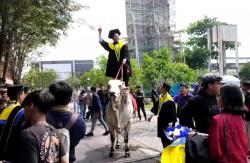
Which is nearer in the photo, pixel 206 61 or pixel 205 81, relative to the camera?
pixel 205 81

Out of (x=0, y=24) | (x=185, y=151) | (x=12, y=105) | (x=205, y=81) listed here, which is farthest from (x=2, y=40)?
(x=185, y=151)

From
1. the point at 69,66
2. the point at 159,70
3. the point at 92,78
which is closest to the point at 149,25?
the point at 92,78

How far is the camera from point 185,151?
3596 mm

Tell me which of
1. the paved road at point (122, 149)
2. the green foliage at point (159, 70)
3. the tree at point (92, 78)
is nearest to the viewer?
the paved road at point (122, 149)

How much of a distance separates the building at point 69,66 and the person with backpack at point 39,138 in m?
112

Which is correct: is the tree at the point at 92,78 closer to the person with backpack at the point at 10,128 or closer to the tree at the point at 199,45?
the tree at the point at 199,45

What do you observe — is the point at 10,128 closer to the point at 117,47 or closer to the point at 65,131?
the point at 65,131

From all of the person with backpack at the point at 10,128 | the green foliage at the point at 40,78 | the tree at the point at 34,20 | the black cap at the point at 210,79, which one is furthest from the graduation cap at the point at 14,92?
the green foliage at the point at 40,78

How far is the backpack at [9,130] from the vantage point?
14.1 feet

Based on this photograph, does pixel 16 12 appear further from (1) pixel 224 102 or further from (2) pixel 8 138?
(1) pixel 224 102

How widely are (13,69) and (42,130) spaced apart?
86.8 ft

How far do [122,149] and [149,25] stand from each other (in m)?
64.8

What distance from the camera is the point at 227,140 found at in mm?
3510

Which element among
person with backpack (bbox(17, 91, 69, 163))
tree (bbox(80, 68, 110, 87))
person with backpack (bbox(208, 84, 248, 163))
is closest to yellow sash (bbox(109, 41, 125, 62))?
person with backpack (bbox(208, 84, 248, 163))
